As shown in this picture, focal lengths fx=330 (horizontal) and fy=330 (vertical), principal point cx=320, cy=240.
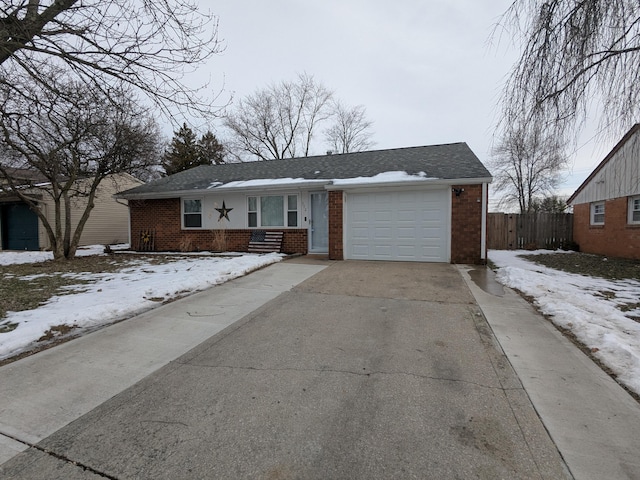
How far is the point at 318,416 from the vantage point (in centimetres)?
233

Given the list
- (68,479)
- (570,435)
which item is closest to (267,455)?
(68,479)

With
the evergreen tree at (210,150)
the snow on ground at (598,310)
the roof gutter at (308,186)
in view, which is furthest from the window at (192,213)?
the evergreen tree at (210,150)

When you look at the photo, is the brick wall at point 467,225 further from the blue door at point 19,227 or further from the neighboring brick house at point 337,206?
the blue door at point 19,227

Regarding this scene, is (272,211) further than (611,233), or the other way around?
(272,211)

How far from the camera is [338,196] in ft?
33.5

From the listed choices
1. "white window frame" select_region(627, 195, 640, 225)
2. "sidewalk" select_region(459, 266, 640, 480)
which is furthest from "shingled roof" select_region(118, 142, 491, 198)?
"sidewalk" select_region(459, 266, 640, 480)

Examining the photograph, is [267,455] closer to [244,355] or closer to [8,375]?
[244,355]

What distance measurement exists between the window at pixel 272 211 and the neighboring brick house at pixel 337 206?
4 cm

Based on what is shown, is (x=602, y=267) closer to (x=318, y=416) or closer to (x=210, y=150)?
(x=318, y=416)

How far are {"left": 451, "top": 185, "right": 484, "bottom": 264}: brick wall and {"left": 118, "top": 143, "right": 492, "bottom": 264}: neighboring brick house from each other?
0.08ft

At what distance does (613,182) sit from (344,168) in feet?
31.8

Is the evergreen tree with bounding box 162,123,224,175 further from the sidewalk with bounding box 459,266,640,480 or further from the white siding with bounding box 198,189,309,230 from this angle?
the sidewalk with bounding box 459,266,640,480

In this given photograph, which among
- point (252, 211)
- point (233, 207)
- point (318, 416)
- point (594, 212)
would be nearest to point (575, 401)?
point (318, 416)

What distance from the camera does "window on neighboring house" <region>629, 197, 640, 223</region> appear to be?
35.8 feet
